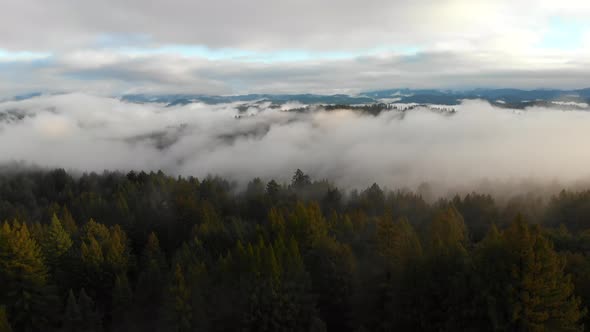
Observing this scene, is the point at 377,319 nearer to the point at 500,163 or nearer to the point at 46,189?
the point at 46,189

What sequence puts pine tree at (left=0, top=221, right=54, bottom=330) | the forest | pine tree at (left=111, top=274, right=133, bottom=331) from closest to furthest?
the forest, pine tree at (left=0, top=221, right=54, bottom=330), pine tree at (left=111, top=274, right=133, bottom=331)

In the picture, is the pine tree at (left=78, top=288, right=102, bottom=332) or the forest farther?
the pine tree at (left=78, top=288, right=102, bottom=332)

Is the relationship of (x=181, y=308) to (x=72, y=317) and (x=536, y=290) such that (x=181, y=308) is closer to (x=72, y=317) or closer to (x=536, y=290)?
(x=72, y=317)

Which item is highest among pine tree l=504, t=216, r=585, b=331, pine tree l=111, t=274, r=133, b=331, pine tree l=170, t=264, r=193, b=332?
pine tree l=504, t=216, r=585, b=331

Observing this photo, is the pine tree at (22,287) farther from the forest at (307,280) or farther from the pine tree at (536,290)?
the pine tree at (536,290)

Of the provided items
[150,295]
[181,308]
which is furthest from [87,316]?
[181,308]

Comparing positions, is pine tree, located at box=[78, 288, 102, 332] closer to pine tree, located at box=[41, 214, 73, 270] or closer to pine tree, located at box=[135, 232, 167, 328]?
pine tree, located at box=[135, 232, 167, 328]

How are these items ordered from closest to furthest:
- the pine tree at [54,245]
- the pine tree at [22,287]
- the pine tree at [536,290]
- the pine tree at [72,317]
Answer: the pine tree at [536,290] < the pine tree at [72,317] < the pine tree at [22,287] < the pine tree at [54,245]

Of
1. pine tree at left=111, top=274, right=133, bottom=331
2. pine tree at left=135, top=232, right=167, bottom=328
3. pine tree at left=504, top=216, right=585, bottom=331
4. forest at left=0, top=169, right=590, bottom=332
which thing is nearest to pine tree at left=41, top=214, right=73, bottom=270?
forest at left=0, top=169, right=590, bottom=332

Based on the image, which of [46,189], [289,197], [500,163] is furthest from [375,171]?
[46,189]

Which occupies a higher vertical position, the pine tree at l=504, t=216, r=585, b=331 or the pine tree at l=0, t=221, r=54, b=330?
the pine tree at l=504, t=216, r=585, b=331

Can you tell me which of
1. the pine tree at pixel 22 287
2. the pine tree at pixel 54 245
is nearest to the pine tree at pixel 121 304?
the pine tree at pixel 22 287
